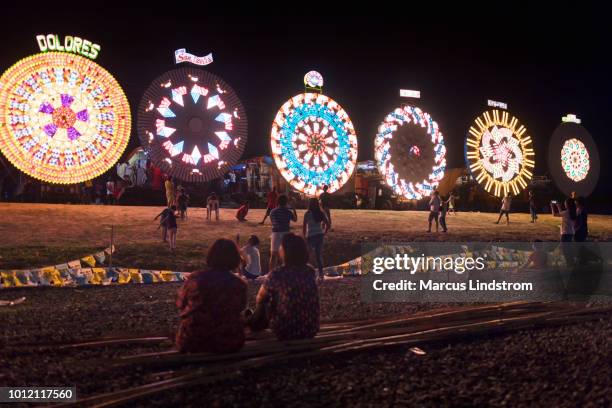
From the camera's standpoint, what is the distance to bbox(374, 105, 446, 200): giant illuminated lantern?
29422mm

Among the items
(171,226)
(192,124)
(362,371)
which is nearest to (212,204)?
(192,124)

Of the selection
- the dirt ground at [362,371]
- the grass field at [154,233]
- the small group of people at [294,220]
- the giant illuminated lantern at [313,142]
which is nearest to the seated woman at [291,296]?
the dirt ground at [362,371]

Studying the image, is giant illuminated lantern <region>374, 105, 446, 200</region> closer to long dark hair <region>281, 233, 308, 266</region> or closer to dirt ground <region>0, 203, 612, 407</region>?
dirt ground <region>0, 203, 612, 407</region>

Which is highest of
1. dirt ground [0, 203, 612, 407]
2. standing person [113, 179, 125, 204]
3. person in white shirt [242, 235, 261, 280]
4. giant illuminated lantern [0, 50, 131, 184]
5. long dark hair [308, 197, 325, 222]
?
giant illuminated lantern [0, 50, 131, 184]

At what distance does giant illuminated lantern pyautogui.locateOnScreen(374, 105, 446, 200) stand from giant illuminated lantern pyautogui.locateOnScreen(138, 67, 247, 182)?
11.7m

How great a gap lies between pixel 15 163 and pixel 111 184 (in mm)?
10649

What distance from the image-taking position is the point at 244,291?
5.20m

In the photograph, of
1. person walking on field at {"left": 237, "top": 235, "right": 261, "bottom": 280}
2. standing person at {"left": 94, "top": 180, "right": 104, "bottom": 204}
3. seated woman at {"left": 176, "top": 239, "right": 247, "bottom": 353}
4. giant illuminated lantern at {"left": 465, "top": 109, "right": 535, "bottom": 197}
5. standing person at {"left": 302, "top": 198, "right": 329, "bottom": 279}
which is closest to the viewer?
seated woman at {"left": 176, "top": 239, "right": 247, "bottom": 353}

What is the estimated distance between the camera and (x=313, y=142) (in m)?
25.5

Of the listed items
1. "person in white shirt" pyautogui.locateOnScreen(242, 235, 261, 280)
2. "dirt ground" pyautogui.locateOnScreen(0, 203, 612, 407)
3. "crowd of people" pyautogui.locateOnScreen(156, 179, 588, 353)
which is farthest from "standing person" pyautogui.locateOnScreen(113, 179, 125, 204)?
"crowd of people" pyautogui.locateOnScreen(156, 179, 588, 353)

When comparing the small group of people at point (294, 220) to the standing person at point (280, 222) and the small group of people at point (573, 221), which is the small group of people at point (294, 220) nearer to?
the standing person at point (280, 222)

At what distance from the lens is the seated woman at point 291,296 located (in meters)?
5.47

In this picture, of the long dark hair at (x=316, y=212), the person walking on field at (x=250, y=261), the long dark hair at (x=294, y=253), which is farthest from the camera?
the person walking on field at (x=250, y=261)

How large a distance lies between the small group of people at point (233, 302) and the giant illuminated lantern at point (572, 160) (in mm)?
36982
